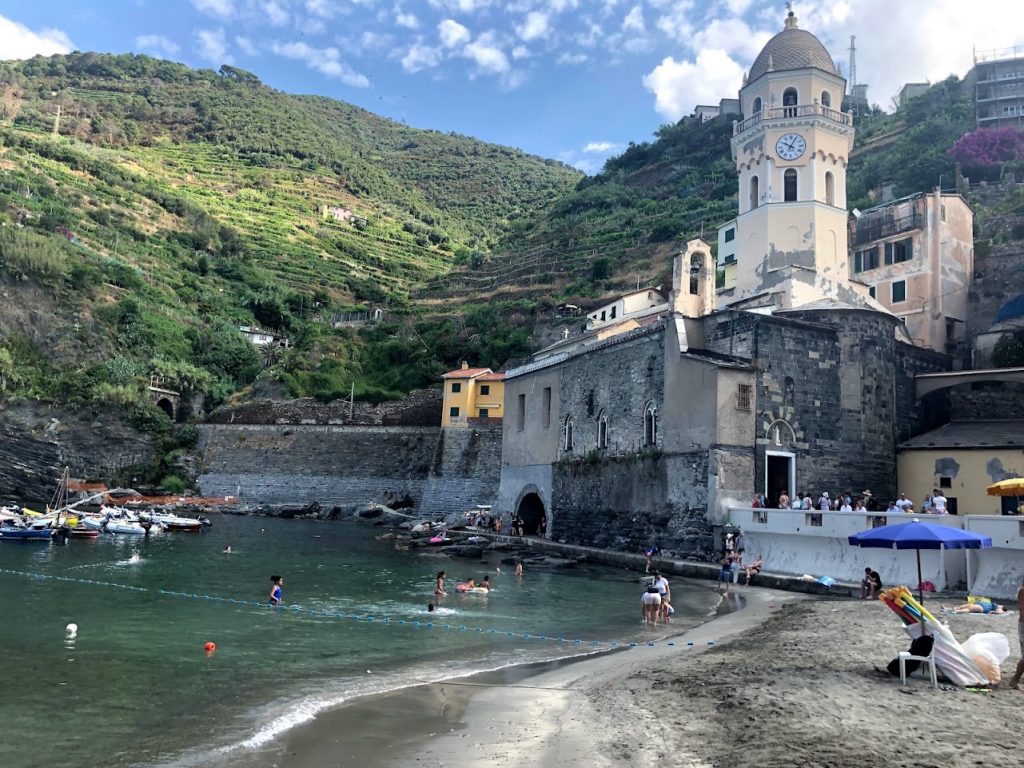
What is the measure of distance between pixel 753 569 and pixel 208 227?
267 feet

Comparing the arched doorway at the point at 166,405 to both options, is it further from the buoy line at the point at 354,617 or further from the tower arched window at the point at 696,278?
the tower arched window at the point at 696,278

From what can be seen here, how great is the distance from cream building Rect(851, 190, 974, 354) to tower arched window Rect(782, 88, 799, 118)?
32.5 ft

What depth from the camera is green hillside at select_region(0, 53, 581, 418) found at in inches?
2195

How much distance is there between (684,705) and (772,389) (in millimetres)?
16475

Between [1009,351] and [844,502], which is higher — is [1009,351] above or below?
above

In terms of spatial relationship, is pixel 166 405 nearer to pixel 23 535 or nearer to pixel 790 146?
pixel 23 535

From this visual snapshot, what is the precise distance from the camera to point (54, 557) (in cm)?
2516

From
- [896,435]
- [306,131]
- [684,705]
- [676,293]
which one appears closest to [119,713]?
[684,705]

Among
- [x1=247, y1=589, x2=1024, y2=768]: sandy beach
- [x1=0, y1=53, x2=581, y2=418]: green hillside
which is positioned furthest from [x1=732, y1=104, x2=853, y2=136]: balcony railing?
[x1=0, y1=53, x2=581, y2=418]: green hillside

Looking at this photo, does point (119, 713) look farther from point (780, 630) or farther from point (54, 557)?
point (54, 557)

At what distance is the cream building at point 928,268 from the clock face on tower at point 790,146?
9722mm

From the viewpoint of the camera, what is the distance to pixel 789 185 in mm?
28703

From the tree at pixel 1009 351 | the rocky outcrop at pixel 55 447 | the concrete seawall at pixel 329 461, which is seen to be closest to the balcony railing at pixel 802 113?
the tree at pixel 1009 351

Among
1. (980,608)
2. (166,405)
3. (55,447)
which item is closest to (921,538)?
(980,608)
